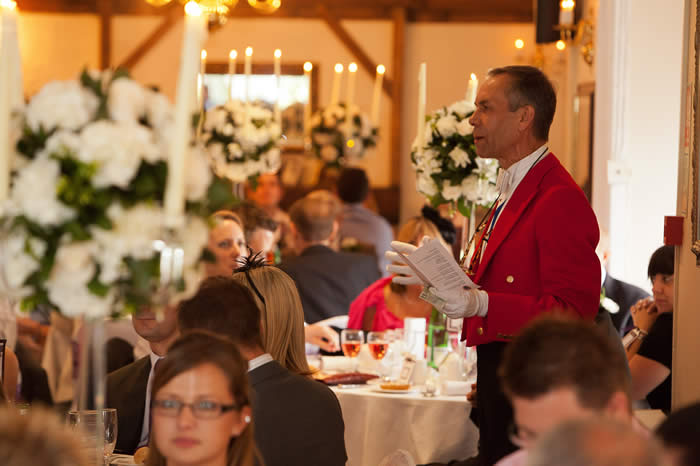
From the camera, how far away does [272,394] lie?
2.79 meters

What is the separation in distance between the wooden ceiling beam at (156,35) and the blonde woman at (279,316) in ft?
34.6

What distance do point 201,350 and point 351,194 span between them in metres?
6.46

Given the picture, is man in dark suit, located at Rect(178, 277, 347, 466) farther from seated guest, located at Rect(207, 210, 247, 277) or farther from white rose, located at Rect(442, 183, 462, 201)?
seated guest, located at Rect(207, 210, 247, 277)

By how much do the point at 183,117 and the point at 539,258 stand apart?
1669 mm

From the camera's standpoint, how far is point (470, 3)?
1291cm

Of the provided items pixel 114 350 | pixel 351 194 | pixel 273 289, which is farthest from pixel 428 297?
pixel 351 194

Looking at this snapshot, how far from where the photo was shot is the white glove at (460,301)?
9.61 ft

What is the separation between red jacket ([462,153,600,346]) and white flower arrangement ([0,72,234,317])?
4.88 feet

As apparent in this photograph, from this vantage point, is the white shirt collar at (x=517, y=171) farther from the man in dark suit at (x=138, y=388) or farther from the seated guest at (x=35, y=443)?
the seated guest at (x=35, y=443)

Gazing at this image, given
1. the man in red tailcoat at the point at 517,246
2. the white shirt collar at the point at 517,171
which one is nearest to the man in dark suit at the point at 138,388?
the man in red tailcoat at the point at 517,246

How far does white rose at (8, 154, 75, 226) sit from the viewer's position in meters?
1.64

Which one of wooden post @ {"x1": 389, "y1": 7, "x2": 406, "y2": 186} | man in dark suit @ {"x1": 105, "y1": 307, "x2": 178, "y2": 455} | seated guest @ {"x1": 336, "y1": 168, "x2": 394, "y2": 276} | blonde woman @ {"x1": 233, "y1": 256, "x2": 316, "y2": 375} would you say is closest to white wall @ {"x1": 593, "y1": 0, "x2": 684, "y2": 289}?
seated guest @ {"x1": 336, "y1": 168, "x2": 394, "y2": 276}

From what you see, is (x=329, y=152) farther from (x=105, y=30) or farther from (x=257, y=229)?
(x=257, y=229)

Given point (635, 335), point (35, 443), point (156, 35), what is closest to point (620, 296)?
point (635, 335)
